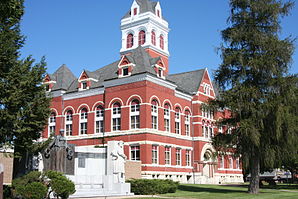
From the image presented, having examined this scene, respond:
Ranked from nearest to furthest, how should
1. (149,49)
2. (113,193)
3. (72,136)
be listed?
(113,193), (72,136), (149,49)

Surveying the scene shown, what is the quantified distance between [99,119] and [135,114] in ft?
19.3

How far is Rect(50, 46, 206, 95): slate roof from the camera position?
44.6 m

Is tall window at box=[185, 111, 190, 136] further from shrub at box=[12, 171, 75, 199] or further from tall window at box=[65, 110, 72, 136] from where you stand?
shrub at box=[12, 171, 75, 199]

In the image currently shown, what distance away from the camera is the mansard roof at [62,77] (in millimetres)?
51562

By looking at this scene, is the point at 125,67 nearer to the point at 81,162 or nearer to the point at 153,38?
the point at 153,38

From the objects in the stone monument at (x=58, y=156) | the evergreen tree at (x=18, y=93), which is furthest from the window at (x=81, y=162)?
the evergreen tree at (x=18, y=93)

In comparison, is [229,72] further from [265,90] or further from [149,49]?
[149,49]

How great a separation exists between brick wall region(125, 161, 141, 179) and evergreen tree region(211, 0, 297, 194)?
11.2 meters

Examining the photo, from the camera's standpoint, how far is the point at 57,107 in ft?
166

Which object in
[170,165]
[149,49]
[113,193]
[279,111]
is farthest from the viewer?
[149,49]

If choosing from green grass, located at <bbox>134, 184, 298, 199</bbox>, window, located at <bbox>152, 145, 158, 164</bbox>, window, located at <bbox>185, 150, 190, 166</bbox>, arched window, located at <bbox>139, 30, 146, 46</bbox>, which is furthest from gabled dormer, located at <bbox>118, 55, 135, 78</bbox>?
green grass, located at <bbox>134, 184, 298, 199</bbox>

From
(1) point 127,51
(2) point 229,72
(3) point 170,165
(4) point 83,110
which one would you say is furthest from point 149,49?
(2) point 229,72

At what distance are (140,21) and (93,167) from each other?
3553 cm

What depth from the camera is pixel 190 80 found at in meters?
53.4
